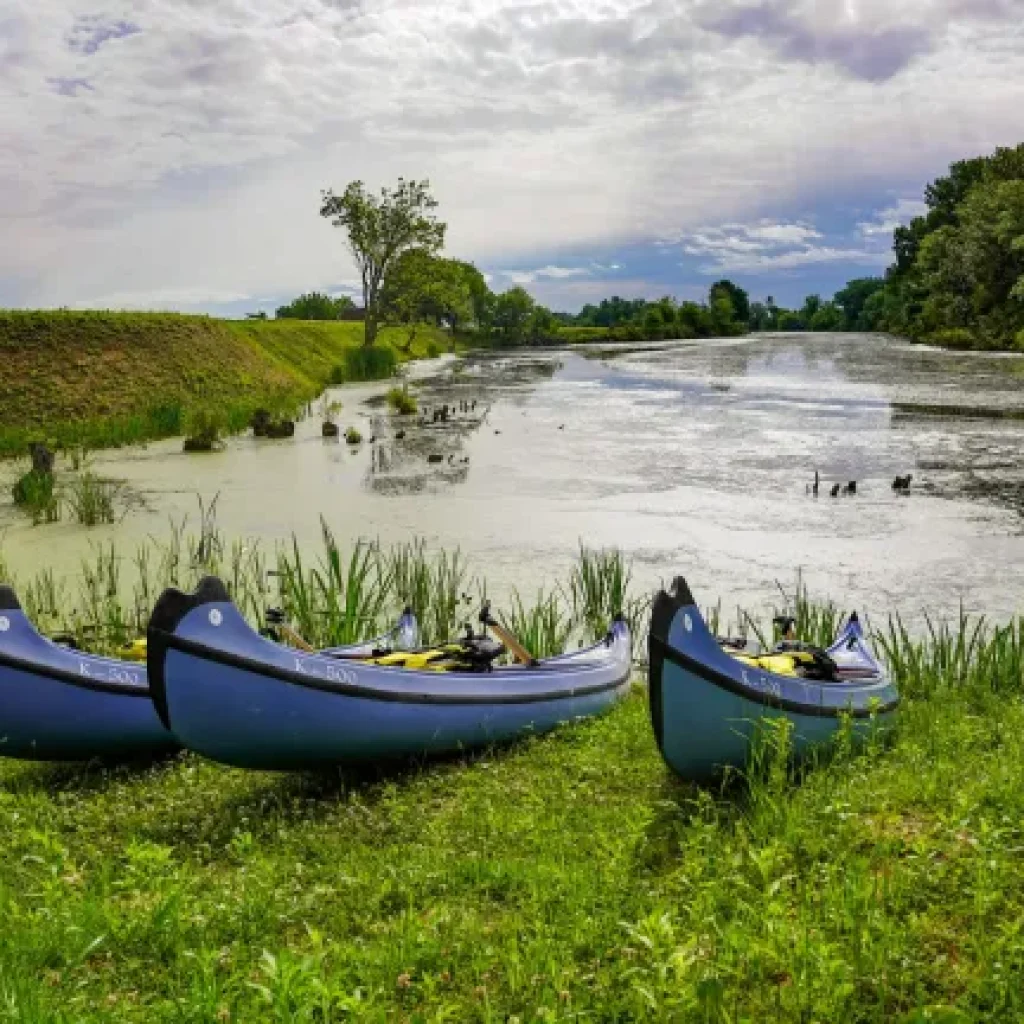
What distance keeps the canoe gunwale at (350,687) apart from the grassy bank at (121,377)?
16.3m

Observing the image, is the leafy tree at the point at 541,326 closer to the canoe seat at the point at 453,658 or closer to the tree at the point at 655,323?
the tree at the point at 655,323

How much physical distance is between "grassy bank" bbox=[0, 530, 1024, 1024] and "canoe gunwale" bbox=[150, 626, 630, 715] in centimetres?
37

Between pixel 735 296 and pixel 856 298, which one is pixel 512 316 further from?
pixel 856 298

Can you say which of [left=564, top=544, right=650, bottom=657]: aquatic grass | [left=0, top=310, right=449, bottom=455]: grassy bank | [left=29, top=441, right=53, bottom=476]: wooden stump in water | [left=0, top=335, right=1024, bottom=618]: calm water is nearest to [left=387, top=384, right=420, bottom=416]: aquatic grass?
[left=0, top=335, right=1024, bottom=618]: calm water

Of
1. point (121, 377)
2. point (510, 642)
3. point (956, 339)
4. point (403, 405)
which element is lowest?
point (510, 642)

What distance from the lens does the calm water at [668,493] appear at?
1081 centimetres

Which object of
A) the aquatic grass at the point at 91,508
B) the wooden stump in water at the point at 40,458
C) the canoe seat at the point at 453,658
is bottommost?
the canoe seat at the point at 453,658

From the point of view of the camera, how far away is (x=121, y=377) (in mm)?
26500

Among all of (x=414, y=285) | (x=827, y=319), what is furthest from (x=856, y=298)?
(x=414, y=285)

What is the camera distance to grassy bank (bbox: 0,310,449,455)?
22797mm

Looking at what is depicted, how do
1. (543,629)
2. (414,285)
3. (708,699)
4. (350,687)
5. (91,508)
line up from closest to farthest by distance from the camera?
(708,699)
(350,687)
(543,629)
(91,508)
(414,285)

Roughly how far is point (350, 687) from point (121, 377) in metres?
23.2

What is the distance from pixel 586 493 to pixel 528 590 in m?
5.83

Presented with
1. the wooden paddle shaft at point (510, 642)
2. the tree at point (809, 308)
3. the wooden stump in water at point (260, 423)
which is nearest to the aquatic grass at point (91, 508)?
the wooden paddle shaft at point (510, 642)
